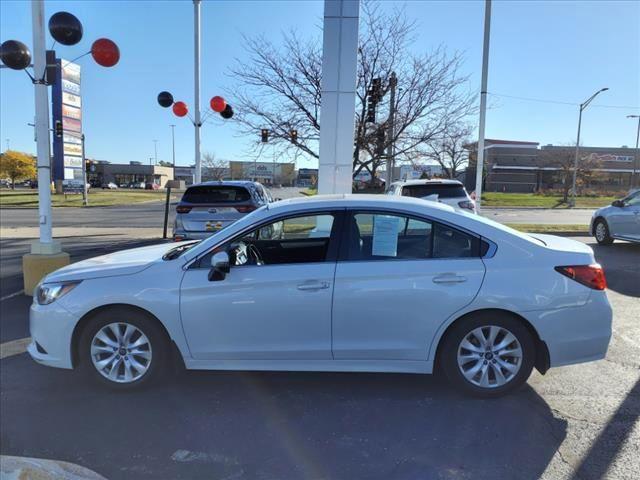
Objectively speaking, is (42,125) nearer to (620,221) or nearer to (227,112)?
(227,112)

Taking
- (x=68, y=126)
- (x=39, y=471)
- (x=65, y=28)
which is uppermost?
(x=68, y=126)

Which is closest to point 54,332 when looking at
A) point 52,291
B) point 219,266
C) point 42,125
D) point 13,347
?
point 52,291

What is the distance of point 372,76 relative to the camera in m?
16.2

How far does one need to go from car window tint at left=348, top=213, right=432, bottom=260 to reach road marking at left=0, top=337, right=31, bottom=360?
361cm

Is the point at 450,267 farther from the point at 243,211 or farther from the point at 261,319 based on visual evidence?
the point at 243,211

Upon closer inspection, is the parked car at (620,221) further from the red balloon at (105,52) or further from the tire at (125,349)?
the tire at (125,349)

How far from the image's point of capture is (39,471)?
241 centimetres

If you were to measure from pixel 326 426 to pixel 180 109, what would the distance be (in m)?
12.8

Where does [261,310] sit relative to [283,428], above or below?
above

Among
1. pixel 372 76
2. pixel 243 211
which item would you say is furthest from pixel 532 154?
pixel 243 211

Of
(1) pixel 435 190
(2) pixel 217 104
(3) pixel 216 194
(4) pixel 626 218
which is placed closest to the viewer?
(3) pixel 216 194

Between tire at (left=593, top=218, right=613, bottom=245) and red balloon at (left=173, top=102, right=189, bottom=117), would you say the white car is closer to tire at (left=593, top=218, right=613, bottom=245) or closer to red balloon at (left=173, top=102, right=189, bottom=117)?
tire at (left=593, top=218, right=613, bottom=245)

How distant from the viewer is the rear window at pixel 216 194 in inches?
374

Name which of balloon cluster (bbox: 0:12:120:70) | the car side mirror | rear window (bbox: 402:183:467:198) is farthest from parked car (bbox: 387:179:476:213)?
the car side mirror
